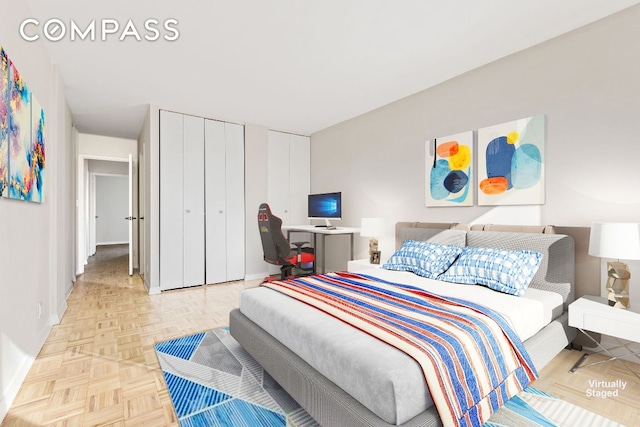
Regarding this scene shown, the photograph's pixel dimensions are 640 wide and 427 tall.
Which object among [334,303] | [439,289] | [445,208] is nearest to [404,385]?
[334,303]

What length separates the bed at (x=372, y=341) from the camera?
1.28m

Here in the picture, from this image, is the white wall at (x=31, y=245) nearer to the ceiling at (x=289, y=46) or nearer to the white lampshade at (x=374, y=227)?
the ceiling at (x=289, y=46)

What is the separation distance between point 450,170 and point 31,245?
383 centimetres

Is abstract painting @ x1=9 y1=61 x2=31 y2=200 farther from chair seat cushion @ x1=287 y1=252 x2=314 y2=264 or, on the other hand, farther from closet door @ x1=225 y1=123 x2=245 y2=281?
closet door @ x1=225 y1=123 x2=245 y2=281

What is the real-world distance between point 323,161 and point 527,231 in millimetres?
3454

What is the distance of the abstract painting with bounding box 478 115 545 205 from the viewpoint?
8.95 feet

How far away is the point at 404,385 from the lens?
1.26 meters

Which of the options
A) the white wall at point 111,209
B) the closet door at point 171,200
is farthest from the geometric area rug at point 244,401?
the white wall at point 111,209

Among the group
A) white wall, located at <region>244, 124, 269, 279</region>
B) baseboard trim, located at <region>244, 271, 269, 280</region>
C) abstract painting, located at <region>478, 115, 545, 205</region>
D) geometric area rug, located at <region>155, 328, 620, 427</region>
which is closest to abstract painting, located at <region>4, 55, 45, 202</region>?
geometric area rug, located at <region>155, 328, 620, 427</region>

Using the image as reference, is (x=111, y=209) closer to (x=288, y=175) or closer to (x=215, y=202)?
(x=215, y=202)

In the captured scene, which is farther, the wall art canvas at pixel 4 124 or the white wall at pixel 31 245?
the white wall at pixel 31 245

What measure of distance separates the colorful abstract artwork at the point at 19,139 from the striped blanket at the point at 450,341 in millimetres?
1890

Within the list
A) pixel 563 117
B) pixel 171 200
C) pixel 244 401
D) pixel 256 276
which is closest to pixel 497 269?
pixel 563 117

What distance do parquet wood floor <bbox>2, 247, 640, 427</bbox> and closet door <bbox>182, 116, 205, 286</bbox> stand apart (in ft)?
2.70
